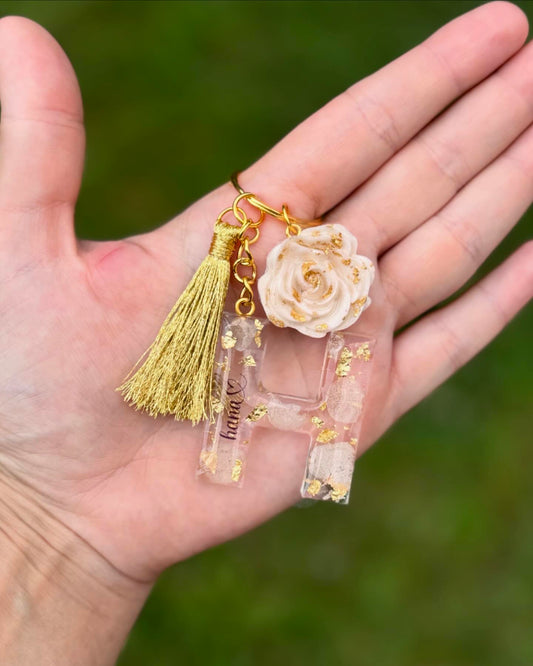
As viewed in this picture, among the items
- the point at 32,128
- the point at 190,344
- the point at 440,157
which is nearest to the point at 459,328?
the point at 440,157

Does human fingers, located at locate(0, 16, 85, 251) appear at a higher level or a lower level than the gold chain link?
higher

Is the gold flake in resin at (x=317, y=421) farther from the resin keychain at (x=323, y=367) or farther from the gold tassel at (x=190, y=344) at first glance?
the gold tassel at (x=190, y=344)

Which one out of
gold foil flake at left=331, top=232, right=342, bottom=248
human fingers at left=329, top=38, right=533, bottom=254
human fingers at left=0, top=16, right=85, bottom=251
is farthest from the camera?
human fingers at left=329, top=38, right=533, bottom=254

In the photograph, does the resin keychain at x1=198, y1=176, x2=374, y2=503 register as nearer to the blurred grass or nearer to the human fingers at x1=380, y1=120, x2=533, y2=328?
the human fingers at x1=380, y1=120, x2=533, y2=328

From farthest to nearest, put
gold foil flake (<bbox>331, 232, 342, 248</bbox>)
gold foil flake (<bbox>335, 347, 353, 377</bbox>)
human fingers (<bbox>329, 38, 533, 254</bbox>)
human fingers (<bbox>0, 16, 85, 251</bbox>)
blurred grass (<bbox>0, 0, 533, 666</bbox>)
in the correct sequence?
1. blurred grass (<bbox>0, 0, 533, 666</bbox>)
2. human fingers (<bbox>329, 38, 533, 254</bbox>)
3. gold foil flake (<bbox>335, 347, 353, 377</bbox>)
4. gold foil flake (<bbox>331, 232, 342, 248</bbox>)
5. human fingers (<bbox>0, 16, 85, 251</bbox>)

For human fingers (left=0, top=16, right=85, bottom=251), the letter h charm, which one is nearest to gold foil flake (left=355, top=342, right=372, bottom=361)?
the letter h charm

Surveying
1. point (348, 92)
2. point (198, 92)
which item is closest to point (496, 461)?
point (348, 92)

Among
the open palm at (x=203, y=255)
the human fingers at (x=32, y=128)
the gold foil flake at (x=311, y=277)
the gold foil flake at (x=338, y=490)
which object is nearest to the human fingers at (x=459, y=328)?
the open palm at (x=203, y=255)
